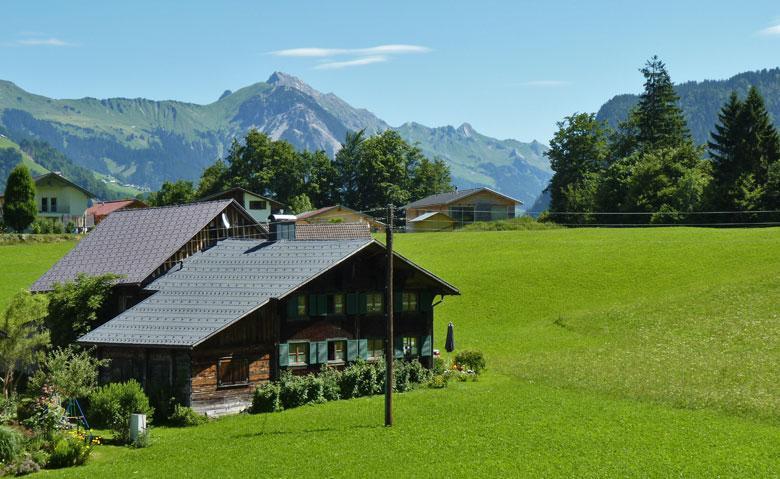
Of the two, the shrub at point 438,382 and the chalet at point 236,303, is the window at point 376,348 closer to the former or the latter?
the chalet at point 236,303

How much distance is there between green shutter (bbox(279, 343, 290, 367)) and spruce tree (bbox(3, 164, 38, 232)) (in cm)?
6731

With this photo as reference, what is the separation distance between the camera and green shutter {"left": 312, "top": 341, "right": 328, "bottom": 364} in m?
43.3

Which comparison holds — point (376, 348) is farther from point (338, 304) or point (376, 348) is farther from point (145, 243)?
point (145, 243)

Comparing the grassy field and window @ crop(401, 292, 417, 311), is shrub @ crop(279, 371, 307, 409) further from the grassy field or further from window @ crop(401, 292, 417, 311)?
window @ crop(401, 292, 417, 311)

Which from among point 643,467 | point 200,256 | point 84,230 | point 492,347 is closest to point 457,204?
point 84,230

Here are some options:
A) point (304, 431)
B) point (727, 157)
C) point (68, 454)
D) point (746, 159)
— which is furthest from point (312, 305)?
point (727, 157)

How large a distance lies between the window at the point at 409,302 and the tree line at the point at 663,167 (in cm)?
4952

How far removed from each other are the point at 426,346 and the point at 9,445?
2146cm

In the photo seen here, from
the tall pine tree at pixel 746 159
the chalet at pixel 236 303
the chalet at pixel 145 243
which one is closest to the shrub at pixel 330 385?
the chalet at pixel 236 303

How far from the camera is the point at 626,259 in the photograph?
71.3 m

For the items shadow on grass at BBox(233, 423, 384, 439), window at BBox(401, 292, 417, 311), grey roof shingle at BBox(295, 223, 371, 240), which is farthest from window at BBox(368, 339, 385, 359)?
shadow on grass at BBox(233, 423, 384, 439)

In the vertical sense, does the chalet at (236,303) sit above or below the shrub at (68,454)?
above

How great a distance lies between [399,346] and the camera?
4594 cm

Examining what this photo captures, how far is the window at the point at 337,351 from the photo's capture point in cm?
4419
